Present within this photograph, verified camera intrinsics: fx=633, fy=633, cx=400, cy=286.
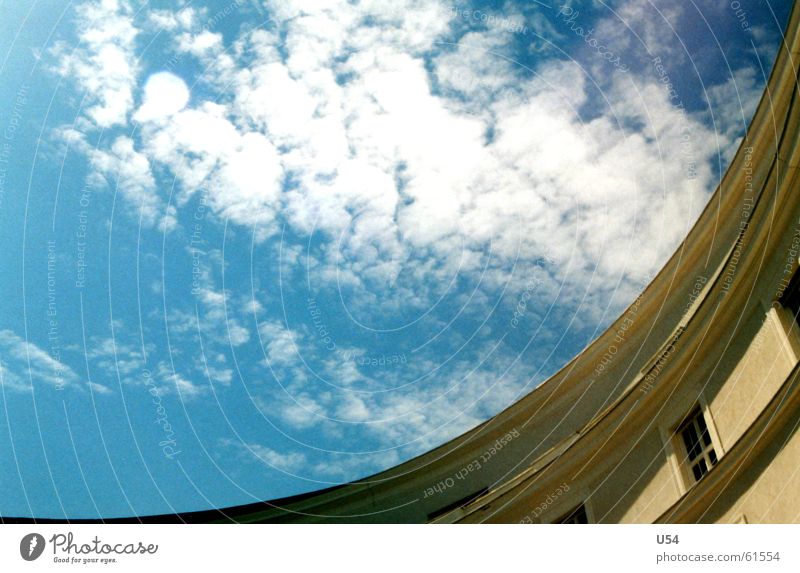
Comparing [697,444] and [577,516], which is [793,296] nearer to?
[697,444]

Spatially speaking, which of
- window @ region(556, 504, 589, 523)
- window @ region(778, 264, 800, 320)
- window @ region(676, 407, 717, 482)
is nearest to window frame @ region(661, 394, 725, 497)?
window @ region(676, 407, 717, 482)

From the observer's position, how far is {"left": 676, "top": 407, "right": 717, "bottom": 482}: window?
53.2ft

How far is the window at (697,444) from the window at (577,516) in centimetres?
401

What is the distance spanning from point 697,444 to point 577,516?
5.15 m

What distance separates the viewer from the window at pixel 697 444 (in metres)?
16.2

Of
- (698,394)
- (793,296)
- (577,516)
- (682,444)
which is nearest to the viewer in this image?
(793,296)

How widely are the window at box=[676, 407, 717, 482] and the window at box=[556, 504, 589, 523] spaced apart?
401cm

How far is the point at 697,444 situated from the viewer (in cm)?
1689

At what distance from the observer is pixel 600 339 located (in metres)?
21.9

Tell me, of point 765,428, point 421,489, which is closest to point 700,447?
point 765,428

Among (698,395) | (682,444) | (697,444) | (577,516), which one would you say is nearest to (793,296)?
(698,395)

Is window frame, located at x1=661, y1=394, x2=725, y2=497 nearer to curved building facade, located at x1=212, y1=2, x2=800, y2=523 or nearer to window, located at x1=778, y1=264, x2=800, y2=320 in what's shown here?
curved building facade, located at x1=212, y1=2, x2=800, y2=523

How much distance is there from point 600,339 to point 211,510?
72.9 feet
